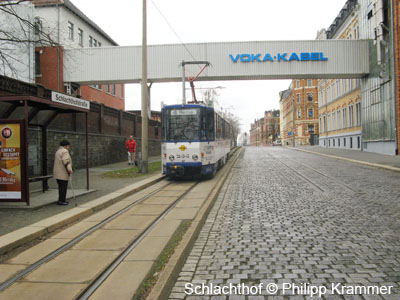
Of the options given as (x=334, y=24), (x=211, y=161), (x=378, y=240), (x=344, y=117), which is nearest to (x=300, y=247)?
(x=378, y=240)

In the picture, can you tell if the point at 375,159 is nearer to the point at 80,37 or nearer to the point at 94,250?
the point at 94,250

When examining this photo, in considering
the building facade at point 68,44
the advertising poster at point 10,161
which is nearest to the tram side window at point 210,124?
the advertising poster at point 10,161

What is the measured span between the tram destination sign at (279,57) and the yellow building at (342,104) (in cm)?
810

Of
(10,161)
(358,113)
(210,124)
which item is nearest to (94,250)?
(10,161)

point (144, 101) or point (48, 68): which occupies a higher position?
point (48, 68)

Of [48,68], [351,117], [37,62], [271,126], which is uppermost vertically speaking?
[37,62]

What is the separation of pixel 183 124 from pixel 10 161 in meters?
7.81

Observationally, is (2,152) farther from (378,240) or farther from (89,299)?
(378,240)

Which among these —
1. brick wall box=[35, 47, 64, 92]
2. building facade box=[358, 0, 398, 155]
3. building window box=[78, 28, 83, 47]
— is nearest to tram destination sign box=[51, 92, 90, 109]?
building facade box=[358, 0, 398, 155]

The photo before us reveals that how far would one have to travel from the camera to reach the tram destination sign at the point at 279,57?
28.9 metres

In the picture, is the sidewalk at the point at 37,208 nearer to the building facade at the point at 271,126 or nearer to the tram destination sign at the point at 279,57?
the tram destination sign at the point at 279,57

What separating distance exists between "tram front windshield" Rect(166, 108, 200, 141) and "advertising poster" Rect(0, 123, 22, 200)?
7419 mm

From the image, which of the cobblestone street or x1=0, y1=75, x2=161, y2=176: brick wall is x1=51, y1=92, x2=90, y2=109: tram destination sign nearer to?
x1=0, y1=75, x2=161, y2=176: brick wall

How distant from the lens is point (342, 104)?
41156mm
